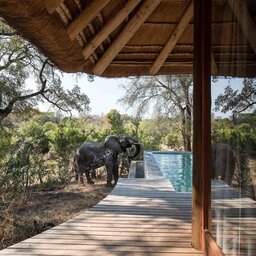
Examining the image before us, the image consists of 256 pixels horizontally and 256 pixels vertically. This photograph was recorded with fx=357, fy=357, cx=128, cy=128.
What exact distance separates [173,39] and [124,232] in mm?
1928

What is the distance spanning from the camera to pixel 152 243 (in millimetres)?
2623

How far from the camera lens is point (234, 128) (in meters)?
1.57

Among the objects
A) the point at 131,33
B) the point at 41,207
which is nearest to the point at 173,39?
the point at 131,33

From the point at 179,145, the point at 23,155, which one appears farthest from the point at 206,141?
the point at 179,145

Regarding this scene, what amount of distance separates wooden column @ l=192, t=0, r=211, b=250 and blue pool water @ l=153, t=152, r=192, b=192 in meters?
5.21

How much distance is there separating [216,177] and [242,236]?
0.71m

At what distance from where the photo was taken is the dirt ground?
5.64 m

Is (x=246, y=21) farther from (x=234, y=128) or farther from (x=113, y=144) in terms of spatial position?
(x=113, y=144)

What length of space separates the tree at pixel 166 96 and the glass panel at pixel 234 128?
13.3 m

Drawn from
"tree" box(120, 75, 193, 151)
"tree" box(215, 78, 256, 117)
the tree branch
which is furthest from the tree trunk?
"tree" box(215, 78, 256, 117)

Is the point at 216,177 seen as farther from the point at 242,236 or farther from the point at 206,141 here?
the point at 242,236

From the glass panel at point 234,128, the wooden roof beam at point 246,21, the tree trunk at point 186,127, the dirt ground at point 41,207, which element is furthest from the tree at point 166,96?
the wooden roof beam at point 246,21

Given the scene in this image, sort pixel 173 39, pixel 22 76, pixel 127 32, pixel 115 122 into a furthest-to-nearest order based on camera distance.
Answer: pixel 115 122 < pixel 22 76 < pixel 173 39 < pixel 127 32

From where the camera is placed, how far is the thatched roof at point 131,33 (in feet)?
5.39
